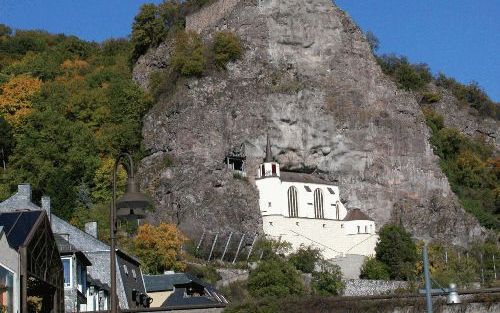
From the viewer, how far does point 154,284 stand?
7288 cm

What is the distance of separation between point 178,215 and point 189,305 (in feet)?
99.6

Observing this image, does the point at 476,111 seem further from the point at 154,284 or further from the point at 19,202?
the point at 19,202

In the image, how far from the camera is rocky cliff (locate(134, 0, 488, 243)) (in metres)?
99.6

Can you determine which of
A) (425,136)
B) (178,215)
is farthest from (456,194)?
(178,215)

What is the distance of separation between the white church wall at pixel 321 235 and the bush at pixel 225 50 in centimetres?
1598

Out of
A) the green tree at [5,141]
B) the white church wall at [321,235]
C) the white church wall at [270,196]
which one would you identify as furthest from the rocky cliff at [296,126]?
the green tree at [5,141]

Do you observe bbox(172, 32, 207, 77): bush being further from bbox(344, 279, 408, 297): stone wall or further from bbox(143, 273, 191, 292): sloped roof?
bbox(143, 273, 191, 292): sloped roof

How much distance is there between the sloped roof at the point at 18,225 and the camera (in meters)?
37.3

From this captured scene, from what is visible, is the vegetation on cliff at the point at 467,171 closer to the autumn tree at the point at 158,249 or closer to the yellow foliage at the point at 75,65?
the yellow foliage at the point at 75,65

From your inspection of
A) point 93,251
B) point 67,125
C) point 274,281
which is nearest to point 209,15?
point 67,125

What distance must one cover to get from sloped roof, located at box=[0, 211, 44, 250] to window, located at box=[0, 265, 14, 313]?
4.21ft

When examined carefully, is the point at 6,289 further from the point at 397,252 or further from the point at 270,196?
the point at 270,196

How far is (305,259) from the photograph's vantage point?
310ft

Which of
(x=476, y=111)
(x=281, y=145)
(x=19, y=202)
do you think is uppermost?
(x=476, y=111)
